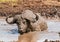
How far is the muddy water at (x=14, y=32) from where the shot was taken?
3139 mm

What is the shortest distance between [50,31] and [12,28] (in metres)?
0.63

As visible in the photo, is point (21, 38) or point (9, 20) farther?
point (9, 20)

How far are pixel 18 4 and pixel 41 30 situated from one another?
92 cm

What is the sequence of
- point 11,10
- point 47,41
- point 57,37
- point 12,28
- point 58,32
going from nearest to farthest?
point 47,41, point 57,37, point 58,32, point 12,28, point 11,10

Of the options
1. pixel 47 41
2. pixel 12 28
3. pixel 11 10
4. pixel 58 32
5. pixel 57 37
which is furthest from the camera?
pixel 11 10

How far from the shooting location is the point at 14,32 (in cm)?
353

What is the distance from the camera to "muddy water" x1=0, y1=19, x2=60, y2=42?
314cm

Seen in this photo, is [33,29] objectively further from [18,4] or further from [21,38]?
[18,4]

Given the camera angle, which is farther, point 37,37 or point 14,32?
point 14,32

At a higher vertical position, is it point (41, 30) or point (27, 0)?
point (27, 0)

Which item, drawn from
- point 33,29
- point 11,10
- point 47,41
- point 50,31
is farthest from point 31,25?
point 11,10

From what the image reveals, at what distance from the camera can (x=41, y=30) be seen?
11.9ft

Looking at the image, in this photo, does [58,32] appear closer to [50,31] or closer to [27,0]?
[50,31]

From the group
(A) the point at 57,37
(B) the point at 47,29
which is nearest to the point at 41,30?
(B) the point at 47,29
